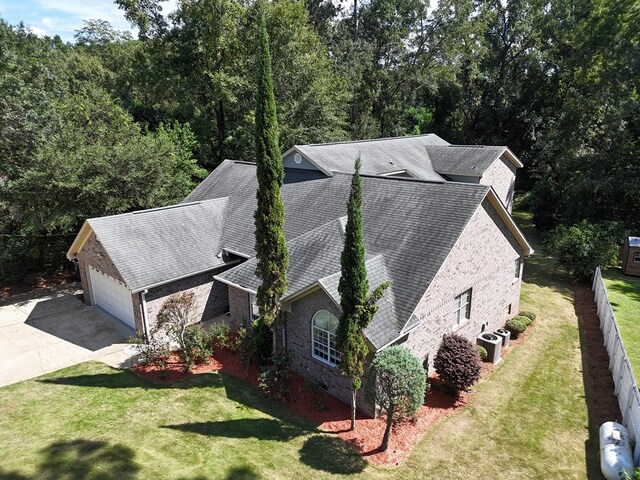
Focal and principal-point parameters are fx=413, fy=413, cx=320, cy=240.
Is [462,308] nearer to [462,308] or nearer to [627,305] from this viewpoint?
[462,308]

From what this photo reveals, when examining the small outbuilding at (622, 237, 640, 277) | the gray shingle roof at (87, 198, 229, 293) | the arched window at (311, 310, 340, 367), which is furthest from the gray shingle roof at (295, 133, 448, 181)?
the small outbuilding at (622, 237, 640, 277)

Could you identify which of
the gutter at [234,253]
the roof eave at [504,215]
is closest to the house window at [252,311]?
the gutter at [234,253]

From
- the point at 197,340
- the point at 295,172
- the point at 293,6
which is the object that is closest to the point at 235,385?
the point at 197,340

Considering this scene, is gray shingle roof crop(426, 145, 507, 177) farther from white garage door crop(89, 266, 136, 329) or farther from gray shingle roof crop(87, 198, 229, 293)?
white garage door crop(89, 266, 136, 329)

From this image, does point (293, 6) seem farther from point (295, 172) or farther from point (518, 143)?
point (518, 143)

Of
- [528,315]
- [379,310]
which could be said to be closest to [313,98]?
[528,315]

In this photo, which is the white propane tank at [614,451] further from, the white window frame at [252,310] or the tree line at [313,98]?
the tree line at [313,98]
